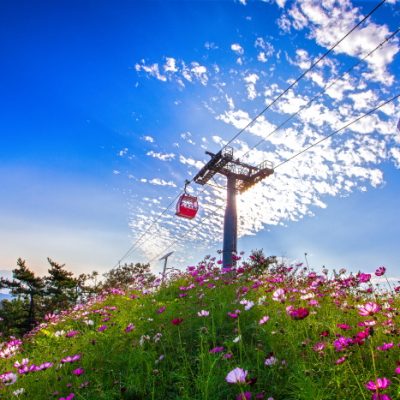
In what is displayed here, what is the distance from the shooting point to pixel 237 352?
2621 mm

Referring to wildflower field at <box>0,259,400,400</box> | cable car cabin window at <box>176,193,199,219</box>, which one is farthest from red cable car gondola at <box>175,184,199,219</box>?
wildflower field at <box>0,259,400,400</box>

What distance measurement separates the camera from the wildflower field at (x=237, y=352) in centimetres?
201

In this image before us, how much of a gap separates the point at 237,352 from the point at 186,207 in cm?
1309

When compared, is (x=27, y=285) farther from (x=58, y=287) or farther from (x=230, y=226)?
(x=230, y=226)

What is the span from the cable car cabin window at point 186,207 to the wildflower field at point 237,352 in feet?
33.9

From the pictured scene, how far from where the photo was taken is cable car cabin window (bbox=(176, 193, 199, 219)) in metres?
15.5

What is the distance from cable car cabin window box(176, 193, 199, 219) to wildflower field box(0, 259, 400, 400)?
33.9 ft

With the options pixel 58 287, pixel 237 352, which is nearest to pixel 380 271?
pixel 237 352

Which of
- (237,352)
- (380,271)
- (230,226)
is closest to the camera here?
(237,352)

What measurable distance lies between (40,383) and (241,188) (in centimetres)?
1532

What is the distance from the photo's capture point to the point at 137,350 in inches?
117

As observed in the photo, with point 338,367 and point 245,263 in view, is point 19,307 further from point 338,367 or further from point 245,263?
point 338,367

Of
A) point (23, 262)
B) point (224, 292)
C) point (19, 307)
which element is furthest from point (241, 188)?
point (19, 307)

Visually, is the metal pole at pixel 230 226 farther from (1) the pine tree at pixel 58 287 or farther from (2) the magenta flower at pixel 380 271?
(1) the pine tree at pixel 58 287
